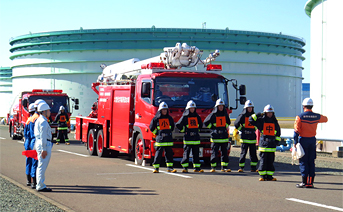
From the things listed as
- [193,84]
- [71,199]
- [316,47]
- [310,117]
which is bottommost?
[71,199]

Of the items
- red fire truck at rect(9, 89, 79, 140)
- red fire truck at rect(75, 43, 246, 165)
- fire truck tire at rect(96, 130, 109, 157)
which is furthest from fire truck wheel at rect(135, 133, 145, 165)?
red fire truck at rect(9, 89, 79, 140)

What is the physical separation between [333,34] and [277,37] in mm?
46191

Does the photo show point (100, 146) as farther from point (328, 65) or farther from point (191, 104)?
point (328, 65)

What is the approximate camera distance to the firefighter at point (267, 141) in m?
11.6

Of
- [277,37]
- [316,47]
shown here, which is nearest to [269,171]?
[316,47]

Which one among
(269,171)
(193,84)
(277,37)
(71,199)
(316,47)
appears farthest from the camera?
(277,37)

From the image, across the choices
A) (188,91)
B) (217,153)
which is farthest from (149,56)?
(217,153)

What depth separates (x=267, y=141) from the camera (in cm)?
1166

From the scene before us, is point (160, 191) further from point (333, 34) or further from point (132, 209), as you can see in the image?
point (333, 34)

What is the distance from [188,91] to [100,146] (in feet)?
17.6

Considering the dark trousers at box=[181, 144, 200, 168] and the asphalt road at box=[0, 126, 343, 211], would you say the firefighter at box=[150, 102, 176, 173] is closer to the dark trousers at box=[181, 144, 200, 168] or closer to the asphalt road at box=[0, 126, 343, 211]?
the dark trousers at box=[181, 144, 200, 168]

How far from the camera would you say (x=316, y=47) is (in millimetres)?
22906

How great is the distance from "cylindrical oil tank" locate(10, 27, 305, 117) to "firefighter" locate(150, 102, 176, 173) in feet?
146

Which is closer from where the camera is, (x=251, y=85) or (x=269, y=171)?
(x=269, y=171)
